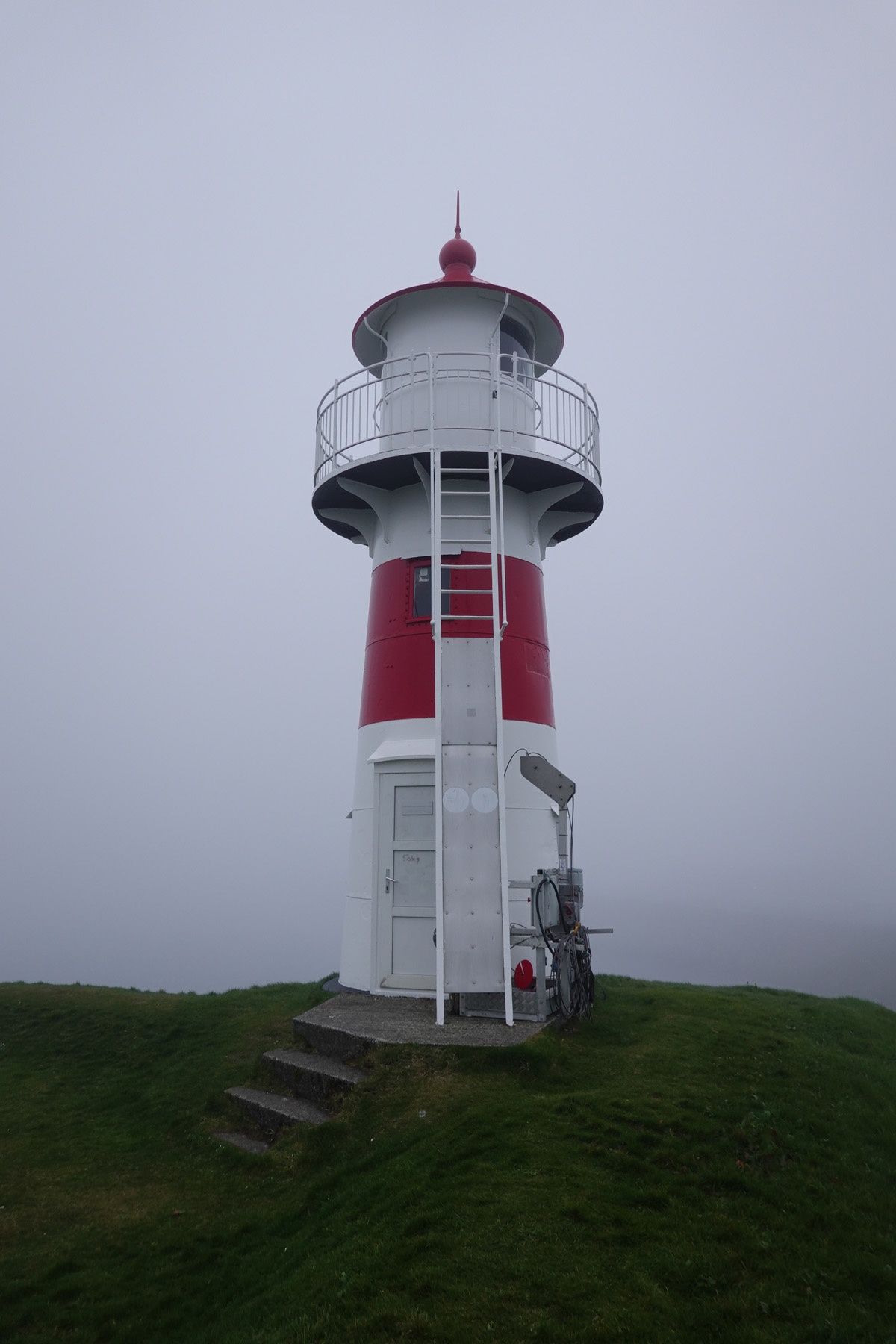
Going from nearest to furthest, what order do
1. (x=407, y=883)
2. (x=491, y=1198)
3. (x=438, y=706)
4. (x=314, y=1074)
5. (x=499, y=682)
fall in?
(x=491, y=1198) → (x=314, y=1074) → (x=438, y=706) → (x=499, y=682) → (x=407, y=883)

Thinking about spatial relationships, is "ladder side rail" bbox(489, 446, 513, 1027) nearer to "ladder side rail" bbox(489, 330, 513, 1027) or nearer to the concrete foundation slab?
"ladder side rail" bbox(489, 330, 513, 1027)

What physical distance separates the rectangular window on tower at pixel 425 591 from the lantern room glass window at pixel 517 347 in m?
3.18

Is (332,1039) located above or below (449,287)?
below

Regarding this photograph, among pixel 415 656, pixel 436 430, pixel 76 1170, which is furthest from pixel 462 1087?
pixel 436 430

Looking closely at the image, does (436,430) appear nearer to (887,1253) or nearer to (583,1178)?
(583,1178)

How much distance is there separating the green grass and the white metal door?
5.67 ft

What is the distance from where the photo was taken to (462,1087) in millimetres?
8203

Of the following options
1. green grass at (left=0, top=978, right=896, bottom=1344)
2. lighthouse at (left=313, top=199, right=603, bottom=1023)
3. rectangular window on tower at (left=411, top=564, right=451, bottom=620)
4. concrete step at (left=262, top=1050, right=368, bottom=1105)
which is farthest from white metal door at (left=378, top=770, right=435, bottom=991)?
rectangular window on tower at (left=411, top=564, right=451, bottom=620)

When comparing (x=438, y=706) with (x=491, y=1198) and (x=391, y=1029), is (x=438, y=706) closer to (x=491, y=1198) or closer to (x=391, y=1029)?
(x=391, y=1029)

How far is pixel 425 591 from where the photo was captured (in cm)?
1266

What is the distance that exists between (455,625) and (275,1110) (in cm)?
618

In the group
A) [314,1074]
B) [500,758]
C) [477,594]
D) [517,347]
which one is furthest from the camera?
[517,347]

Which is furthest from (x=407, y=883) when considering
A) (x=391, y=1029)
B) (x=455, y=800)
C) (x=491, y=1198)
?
(x=491, y=1198)

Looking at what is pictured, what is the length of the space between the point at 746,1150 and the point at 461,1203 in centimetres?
230
